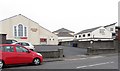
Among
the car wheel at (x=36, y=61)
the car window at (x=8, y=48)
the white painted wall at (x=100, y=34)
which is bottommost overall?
the car wheel at (x=36, y=61)

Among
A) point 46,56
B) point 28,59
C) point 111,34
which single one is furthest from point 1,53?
point 111,34

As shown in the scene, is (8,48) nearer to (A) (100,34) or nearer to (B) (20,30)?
(B) (20,30)

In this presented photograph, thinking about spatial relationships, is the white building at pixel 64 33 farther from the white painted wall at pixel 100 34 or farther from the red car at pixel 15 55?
the red car at pixel 15 55

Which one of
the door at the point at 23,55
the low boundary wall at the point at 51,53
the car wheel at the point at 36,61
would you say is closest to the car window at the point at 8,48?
the door at the point at 23,55

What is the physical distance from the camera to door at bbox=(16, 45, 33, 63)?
14730 millimetres

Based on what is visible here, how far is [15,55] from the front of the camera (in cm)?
1452

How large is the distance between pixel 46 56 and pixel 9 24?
105ft

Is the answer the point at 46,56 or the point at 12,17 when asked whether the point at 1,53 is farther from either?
the point at 12,17

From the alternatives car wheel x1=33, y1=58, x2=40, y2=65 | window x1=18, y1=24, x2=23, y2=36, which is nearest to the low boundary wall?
car wheel x1=33, y1=58, x2=40, y2=65

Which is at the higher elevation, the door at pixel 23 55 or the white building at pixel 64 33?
the white building at pixel 64 33

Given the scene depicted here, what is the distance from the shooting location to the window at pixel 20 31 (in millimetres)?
52438

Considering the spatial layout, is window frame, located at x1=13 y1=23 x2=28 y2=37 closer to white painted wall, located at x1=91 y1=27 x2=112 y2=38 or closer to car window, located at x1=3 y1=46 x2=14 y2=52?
white painted wall, located at x1=91 y1=27 x2=112 y2=38

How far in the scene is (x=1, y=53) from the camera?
45.9 feet

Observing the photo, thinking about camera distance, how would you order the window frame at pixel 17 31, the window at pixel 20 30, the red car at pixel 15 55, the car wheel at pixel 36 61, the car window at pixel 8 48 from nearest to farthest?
the red car at pixel 15 55
the car window at pixel 8 48
the car wheel at pixel 36 61
the window frame at pixel 17 31
the window at pixel 20 30
